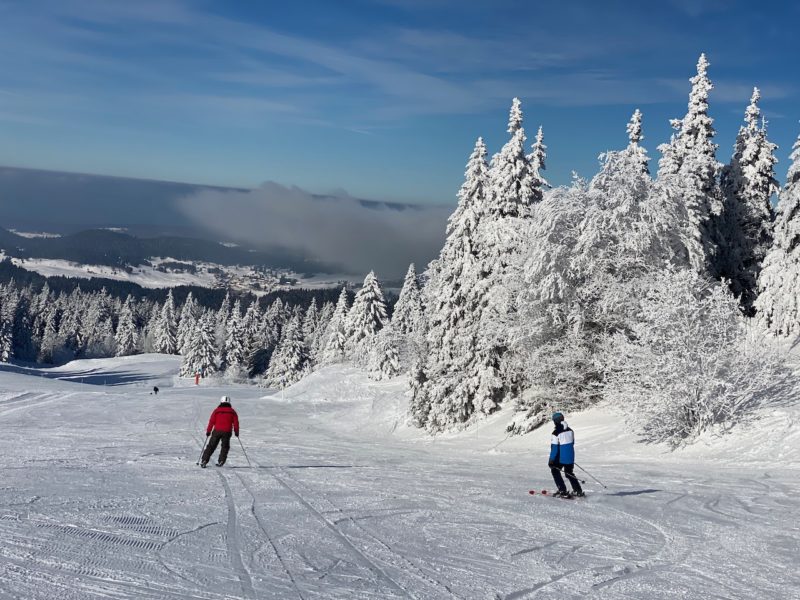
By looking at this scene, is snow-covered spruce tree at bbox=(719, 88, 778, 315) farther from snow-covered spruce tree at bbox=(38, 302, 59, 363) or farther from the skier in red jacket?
snow-covered spruce tree at bbox=(38, 302, 59, 363)

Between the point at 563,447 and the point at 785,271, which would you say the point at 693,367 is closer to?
the point at 563,447

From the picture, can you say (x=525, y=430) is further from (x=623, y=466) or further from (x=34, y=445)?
(x=34, y=445)

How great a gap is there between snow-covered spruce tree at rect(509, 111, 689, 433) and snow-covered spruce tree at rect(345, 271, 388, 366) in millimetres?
43050

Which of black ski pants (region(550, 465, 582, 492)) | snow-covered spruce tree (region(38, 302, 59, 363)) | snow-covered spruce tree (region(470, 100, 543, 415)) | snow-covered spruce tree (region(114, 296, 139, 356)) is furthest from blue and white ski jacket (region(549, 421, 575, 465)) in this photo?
snow-covered spruce tree (region(38, 302, 59, 363))

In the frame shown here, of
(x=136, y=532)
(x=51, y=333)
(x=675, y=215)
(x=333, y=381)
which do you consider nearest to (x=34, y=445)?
(x=136, y=532)

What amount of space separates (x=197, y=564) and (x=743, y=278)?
137 ft

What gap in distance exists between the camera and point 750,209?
135 ft

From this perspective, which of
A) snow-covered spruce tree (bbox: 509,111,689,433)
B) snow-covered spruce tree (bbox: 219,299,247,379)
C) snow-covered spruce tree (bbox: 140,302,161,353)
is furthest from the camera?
snow-covered spruce tree (bbox: 140,302,161,353)

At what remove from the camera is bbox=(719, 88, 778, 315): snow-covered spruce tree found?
4094cm

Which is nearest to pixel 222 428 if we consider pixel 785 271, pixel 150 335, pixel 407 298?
pixel 785 271

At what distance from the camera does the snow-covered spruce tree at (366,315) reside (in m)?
70.4

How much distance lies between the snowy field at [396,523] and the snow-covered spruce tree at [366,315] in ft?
157

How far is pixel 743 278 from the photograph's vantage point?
136 feet

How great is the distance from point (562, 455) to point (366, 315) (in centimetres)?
→ 5860
